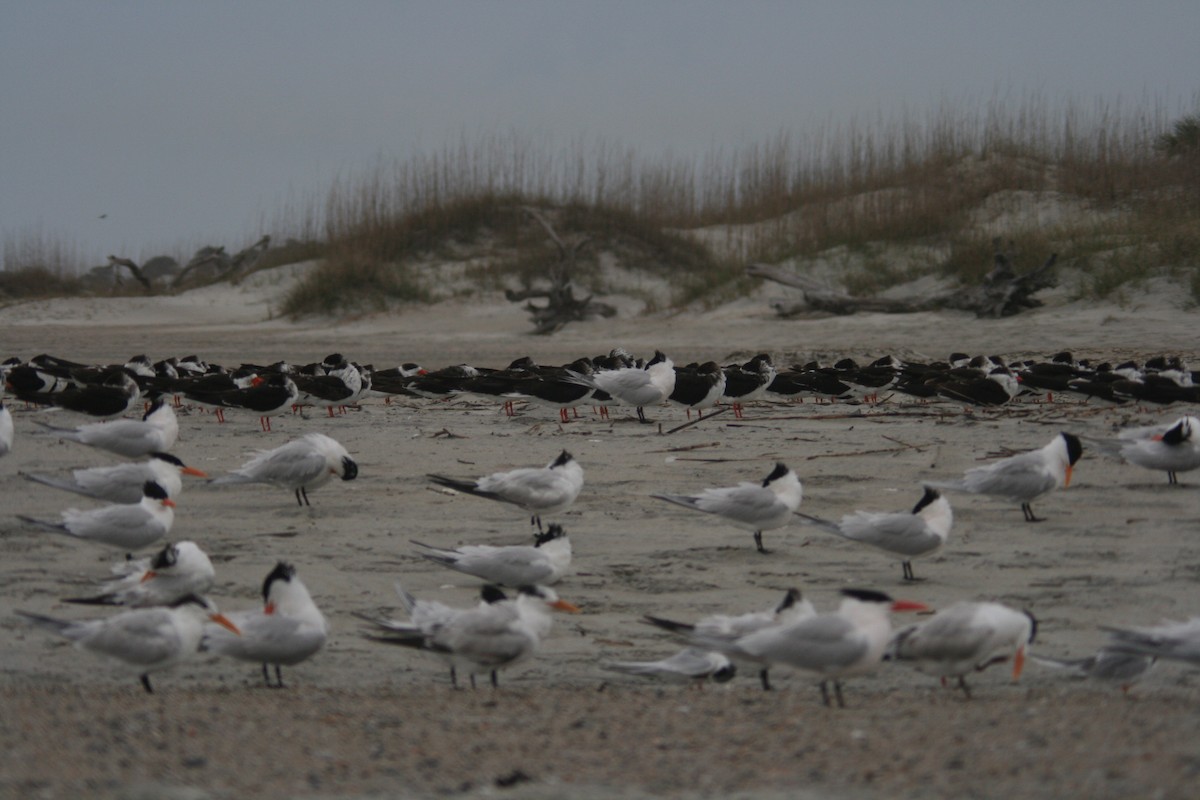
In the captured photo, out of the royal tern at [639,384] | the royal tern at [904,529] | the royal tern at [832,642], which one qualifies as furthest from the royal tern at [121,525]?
the royal tern at [639,384]

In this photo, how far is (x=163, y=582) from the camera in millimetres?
5137

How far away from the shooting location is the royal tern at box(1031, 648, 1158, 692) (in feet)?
14.1

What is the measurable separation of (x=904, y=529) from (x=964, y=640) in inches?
56.4

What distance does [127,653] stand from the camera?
440cm

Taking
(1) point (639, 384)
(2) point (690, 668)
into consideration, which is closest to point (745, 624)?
(2) point (690, 668)

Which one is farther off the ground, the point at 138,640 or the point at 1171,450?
the point at 1171,450

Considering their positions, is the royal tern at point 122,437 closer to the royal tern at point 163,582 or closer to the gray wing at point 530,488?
the gray wing at point 530,488

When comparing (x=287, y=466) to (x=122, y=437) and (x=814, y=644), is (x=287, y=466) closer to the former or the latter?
(x=122, y=437)

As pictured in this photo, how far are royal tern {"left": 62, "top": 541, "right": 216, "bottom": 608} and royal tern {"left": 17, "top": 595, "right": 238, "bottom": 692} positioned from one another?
581mm

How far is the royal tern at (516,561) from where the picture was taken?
5.54 metres

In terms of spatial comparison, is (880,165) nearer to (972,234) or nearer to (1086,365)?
(972,234)

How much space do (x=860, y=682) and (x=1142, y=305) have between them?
13.0 meters

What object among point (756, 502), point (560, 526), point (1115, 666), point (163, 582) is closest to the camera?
point (1115, 666)

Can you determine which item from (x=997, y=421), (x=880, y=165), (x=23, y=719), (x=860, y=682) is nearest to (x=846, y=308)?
(x=880, y=165)
